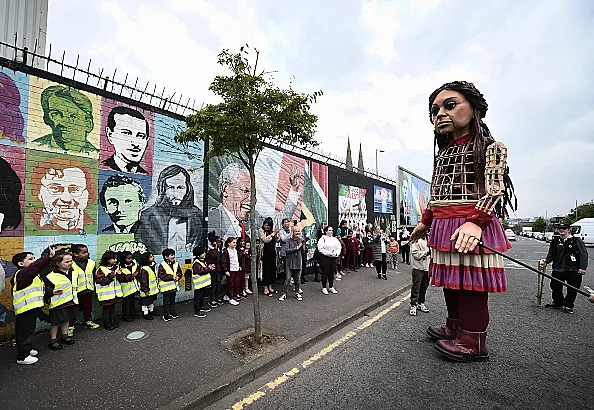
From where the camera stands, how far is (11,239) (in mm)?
4395

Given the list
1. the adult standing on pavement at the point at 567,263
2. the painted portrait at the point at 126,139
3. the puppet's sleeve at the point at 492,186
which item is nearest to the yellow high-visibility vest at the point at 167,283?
the painted portrait at the point at 126,139

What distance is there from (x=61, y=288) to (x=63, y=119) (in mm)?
2555

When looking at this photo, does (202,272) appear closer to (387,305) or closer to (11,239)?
(11,239)

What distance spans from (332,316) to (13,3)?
7.66 m

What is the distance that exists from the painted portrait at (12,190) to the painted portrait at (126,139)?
107 centimetres

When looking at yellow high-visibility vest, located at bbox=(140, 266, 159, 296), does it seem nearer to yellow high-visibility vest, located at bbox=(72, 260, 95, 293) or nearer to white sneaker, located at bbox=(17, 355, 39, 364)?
yellow high-visibility vest, located at bbox=(72, 260, 95, 293)

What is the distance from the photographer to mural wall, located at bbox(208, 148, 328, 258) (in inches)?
289

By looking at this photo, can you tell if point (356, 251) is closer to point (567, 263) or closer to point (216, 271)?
point (567, 263)

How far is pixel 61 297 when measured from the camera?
4328 millimetres

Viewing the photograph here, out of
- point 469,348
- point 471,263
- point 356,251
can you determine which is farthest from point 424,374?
point 356,251

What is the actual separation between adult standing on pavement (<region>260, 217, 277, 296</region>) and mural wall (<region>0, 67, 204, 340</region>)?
164cm

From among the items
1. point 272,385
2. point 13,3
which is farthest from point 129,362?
point 13,3

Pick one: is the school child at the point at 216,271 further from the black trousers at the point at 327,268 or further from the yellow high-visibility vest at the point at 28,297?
the yellow high-visibility vest at the point at 28,297

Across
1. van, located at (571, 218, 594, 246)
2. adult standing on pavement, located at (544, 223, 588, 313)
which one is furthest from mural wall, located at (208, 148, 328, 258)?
van, located at (571, 218, 594, 246)
